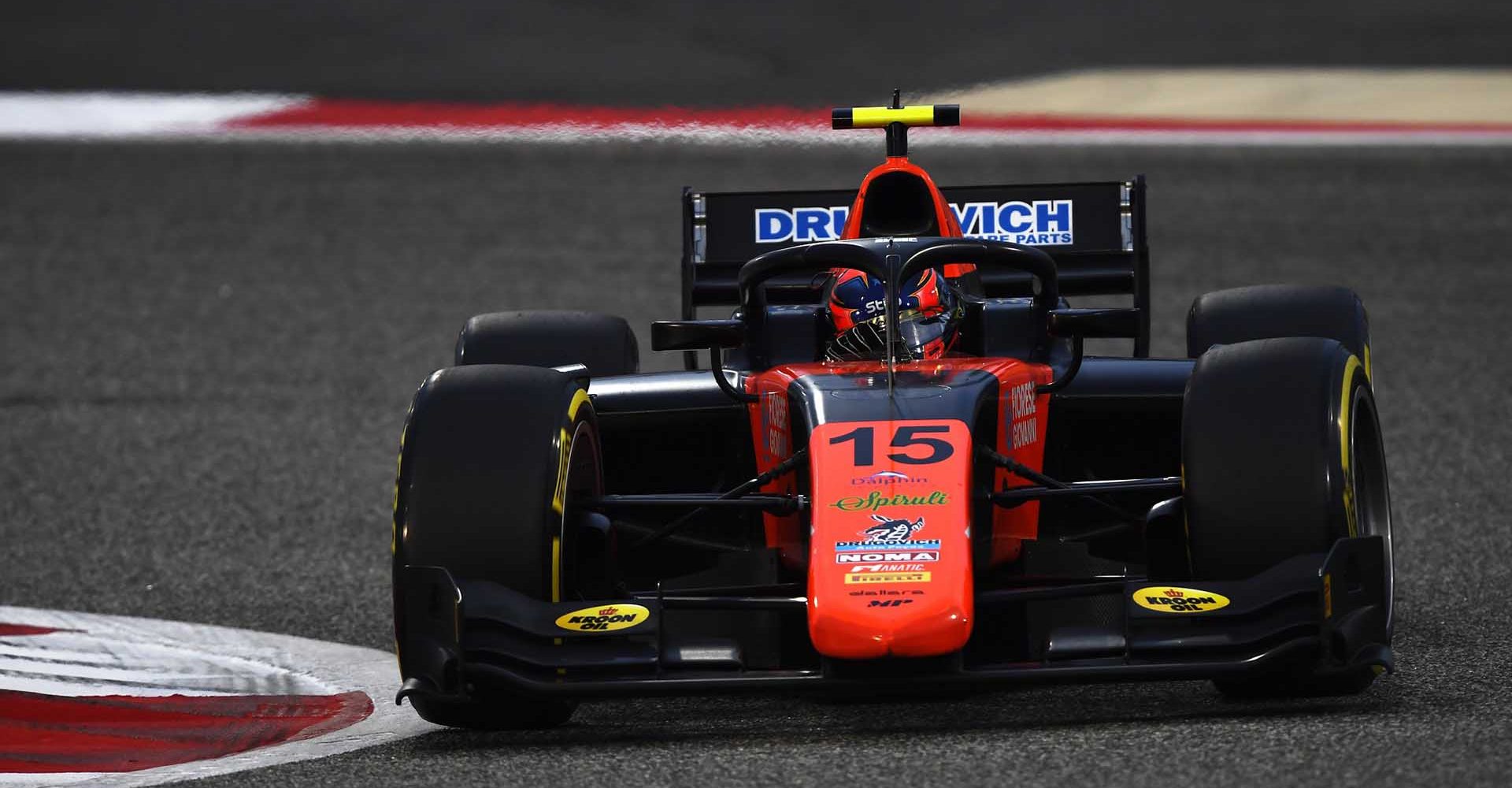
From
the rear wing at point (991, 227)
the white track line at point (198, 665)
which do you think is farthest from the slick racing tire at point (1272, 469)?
the rear wing at point (991, 227)

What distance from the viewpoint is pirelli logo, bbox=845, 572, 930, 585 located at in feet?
17.5

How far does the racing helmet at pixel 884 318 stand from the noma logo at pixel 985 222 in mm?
1594

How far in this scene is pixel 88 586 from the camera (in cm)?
845

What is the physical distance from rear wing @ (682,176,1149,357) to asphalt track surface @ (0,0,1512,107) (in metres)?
12.3

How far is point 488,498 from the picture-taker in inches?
224

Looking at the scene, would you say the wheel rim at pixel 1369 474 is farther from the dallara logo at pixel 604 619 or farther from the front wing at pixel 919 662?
the dallara logo at pixel 604 619

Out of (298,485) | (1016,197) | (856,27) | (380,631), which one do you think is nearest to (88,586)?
(380,631)

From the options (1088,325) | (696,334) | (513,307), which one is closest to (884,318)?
(696,334)

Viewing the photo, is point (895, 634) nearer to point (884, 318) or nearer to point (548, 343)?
point (884, 318)

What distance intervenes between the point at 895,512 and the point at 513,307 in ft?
31.8

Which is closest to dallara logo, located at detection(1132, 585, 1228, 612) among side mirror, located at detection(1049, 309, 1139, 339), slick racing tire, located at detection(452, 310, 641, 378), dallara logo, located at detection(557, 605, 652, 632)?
side mirror, located at detection(1049, 309, 1139, 339)

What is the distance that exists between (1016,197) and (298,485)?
3.88 m

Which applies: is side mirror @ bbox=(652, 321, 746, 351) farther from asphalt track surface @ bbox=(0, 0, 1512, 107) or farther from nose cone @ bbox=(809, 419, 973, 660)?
asphalt track surface @ bbox=(0, 0, 1512, 107)

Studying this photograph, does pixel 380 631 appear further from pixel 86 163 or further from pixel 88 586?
pixel 86 163
